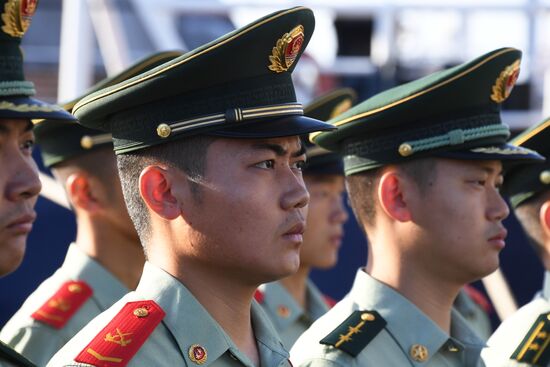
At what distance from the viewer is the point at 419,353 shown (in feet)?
14.9

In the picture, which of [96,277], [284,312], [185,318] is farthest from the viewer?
[284,312]

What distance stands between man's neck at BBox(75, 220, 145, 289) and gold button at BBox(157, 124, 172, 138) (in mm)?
2073

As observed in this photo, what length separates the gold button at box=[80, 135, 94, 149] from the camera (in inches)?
226

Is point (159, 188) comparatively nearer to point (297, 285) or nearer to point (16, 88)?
point (16, 88)

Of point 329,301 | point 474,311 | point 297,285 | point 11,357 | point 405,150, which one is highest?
point 405,150

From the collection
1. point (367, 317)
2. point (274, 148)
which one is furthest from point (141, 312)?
point (367, 317)

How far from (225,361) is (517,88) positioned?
10.8m

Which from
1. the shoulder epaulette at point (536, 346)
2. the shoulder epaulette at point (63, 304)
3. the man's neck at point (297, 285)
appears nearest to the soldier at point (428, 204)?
the shoulder epaulette at point (536, 346)

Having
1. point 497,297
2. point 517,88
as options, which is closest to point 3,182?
point 497,297

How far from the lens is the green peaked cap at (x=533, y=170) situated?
5.65 meters

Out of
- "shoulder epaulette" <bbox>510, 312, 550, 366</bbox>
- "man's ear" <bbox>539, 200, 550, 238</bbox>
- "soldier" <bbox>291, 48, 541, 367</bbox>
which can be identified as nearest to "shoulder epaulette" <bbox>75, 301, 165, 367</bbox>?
"soldier" <bbox>291, 48, 541, 367</bbox>

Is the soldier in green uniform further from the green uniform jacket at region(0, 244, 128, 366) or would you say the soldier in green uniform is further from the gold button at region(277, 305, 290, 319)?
the gold button at region(277, 305, 290, 319)

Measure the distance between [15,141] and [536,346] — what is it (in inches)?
86.8

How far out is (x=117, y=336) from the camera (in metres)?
3.59
